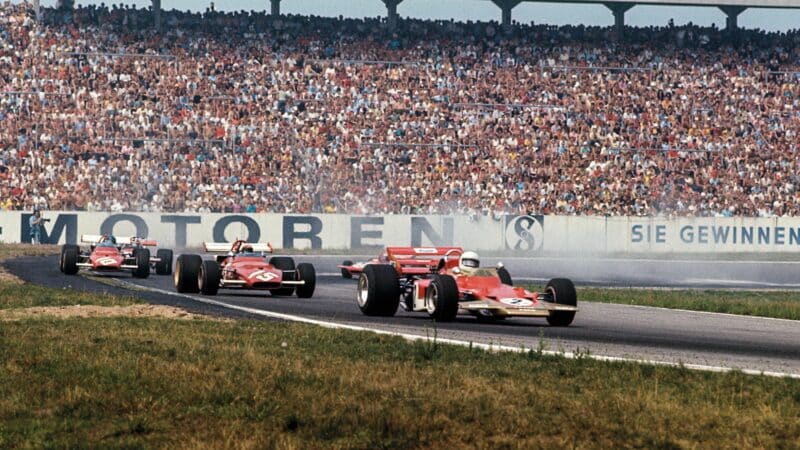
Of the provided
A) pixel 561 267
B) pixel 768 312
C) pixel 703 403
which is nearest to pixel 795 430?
pixel 703 403

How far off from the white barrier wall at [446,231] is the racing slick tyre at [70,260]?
14.7 m

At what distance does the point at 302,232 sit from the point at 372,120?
20.8 feet

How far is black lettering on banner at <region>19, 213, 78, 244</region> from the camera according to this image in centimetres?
4825

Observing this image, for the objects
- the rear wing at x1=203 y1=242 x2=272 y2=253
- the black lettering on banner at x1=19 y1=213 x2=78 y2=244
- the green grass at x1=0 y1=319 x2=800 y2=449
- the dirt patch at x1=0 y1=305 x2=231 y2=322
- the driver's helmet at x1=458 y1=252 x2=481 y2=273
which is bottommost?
the green grass at x1=0 y1=319 x2=800 y2=449

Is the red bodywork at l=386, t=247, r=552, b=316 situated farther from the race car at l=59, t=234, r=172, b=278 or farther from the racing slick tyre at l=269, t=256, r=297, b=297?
the race car at l=59, t=234, r=172, b=278

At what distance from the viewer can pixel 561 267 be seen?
44750 millimetres

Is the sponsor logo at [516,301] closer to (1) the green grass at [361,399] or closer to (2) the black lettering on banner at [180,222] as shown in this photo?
(1) the green grass at [361,399]

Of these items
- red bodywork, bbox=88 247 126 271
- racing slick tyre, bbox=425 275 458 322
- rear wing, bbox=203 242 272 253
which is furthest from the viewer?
red bodywork, bbox=88 247 126 271

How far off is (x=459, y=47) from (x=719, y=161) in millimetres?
12704

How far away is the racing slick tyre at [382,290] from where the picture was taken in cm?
2005

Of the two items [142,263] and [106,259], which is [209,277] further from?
[106,259]

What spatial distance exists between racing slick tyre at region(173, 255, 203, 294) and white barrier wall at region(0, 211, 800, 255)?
74.1 feet

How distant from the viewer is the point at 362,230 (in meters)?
50.2

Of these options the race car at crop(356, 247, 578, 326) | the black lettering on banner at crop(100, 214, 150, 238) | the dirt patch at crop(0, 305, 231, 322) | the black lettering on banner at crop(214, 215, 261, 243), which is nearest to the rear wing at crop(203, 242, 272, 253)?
the race car at crop(356, 247, 578, 326)
